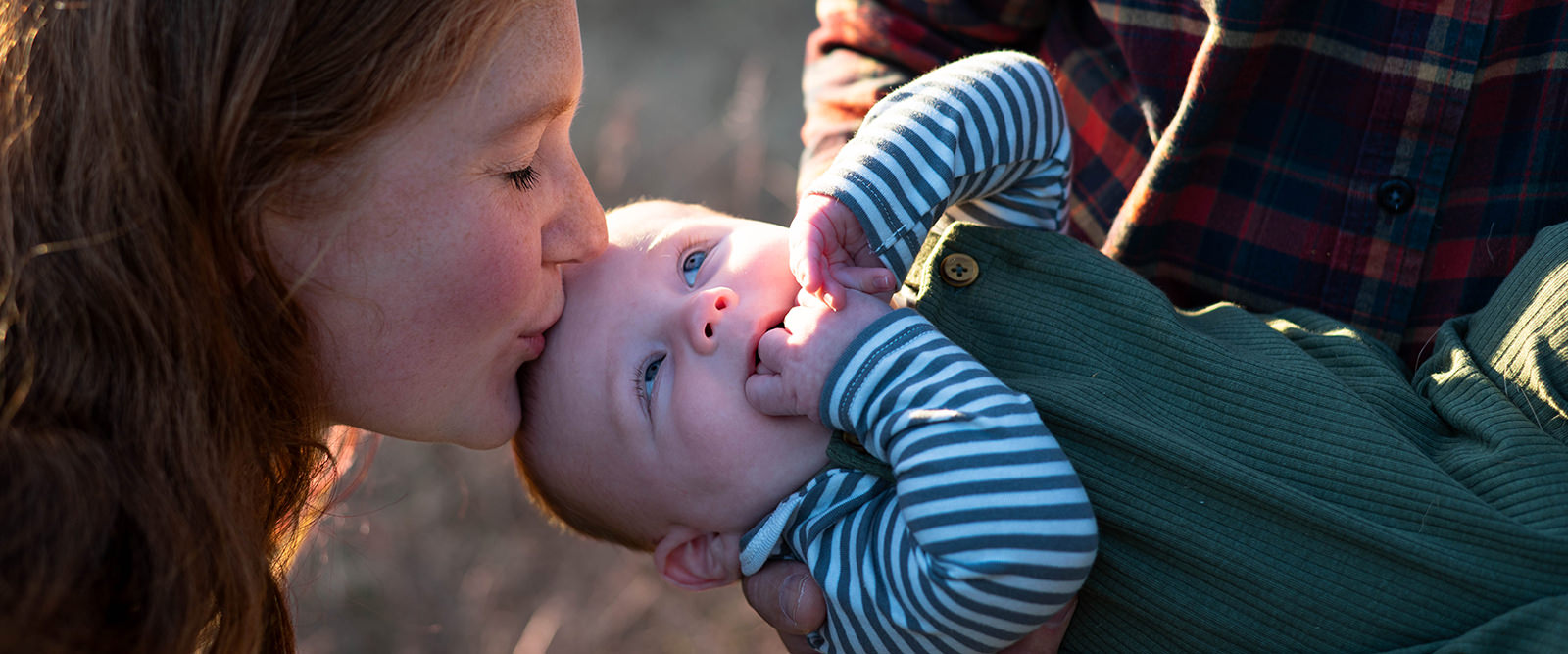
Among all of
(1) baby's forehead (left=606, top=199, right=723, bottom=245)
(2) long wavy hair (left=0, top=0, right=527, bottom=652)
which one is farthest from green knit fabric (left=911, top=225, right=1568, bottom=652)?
(2) long wavy hair (left=0, top=0, right=527, bottom=652)

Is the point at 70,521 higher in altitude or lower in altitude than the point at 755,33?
higher

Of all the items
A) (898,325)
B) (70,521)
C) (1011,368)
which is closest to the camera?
A: (70,521)

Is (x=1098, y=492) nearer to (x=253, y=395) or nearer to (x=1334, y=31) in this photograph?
(x=1334, y=31)

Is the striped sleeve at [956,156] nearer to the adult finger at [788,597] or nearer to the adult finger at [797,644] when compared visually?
the adult finger at [788,597]

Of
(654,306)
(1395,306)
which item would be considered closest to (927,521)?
(654,306)

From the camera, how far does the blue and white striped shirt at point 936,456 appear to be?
1298 mm

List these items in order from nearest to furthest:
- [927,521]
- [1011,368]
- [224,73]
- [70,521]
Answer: [70,521]
[224,73]
[927,521]
[1011,368]

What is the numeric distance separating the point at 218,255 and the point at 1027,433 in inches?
40.4

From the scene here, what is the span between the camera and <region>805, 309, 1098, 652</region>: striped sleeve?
1290 millimetres

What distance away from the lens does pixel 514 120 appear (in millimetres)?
1365

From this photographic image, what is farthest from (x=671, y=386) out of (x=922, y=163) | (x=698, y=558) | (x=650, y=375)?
(x=922, y=163)

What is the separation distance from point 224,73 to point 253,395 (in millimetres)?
419

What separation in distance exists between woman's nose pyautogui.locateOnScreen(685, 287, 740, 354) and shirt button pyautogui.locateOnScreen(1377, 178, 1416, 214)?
1.02 metres

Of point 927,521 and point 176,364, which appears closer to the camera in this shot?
point 176,364
